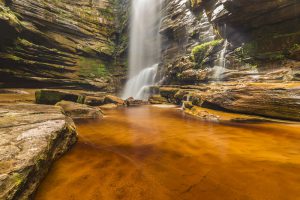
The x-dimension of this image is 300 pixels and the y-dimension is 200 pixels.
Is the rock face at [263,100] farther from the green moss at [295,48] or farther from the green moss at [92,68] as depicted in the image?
the green moss at [92,68]

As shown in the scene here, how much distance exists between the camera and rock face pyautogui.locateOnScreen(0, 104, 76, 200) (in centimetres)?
160

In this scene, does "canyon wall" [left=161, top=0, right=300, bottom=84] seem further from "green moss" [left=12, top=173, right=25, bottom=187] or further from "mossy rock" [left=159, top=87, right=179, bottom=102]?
"green moss" [left=12, top=173, right=25, bottom=187]

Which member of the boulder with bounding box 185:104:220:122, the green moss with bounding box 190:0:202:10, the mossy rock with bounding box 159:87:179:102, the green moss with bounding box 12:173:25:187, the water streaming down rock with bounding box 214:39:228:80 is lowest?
the boulder with bounding box 185:104:220:122

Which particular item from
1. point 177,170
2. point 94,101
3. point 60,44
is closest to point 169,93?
point 94,101

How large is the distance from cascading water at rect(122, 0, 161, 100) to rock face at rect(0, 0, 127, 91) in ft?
7.37

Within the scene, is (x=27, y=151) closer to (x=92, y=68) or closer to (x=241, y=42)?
(x=241, y=42)

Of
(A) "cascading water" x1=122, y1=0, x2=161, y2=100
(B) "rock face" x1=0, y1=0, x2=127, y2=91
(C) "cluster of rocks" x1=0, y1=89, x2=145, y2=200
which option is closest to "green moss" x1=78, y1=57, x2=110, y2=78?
(B) "rock face" x1=0, y1=0, x2=127, y2=91

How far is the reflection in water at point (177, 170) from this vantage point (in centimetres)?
197

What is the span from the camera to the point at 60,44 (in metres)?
21.5

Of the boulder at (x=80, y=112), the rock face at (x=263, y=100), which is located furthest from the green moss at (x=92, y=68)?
the rock face at (x=263, y=100)

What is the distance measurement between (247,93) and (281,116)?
5.06 feet

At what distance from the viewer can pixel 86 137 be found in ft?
14.6

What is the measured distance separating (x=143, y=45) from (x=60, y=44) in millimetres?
11411

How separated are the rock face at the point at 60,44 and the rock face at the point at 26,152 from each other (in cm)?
1791
